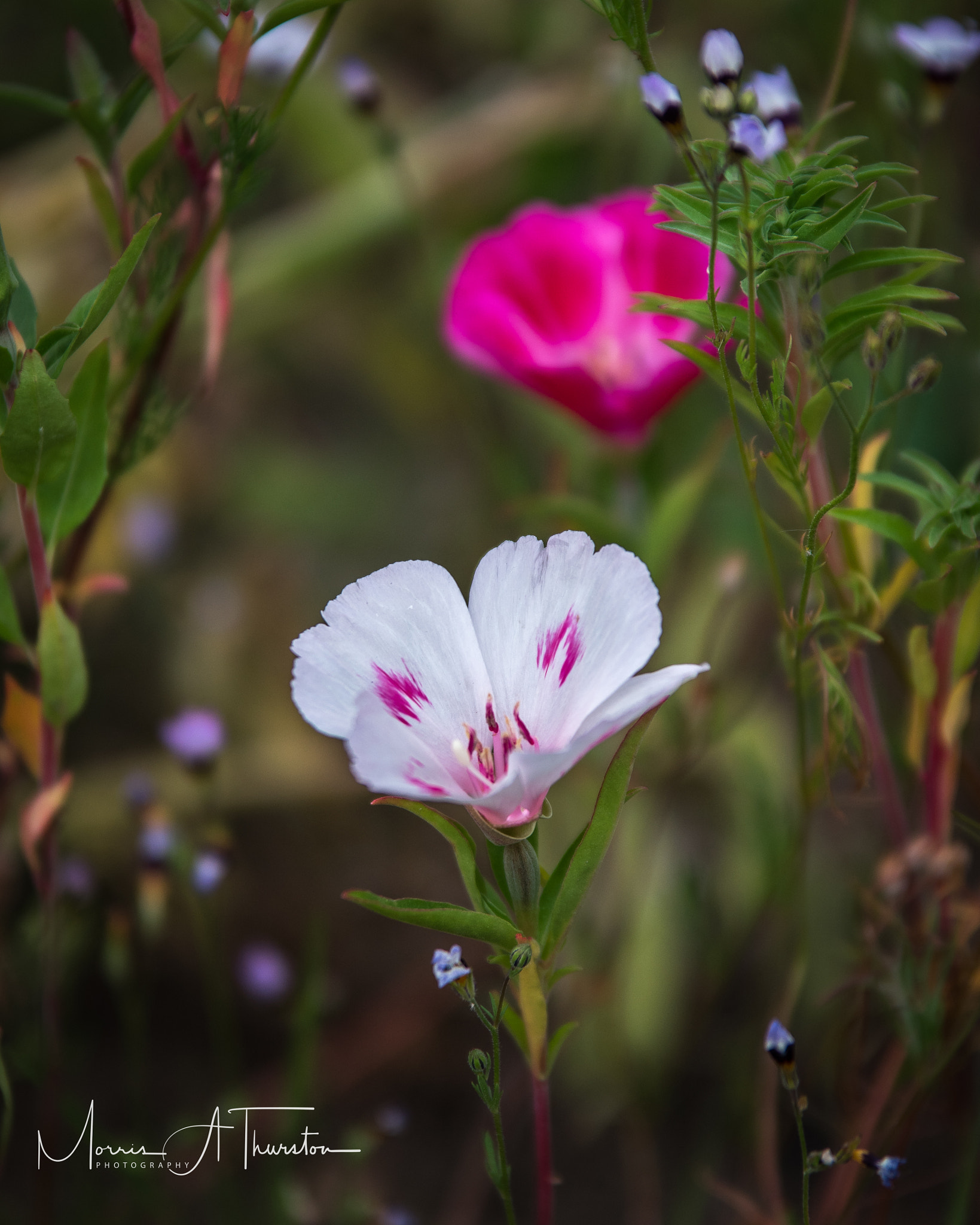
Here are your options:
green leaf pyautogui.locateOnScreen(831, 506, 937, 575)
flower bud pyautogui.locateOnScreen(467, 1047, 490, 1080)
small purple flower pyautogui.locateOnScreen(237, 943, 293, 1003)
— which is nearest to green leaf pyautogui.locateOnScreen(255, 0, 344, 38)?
green leaf pyautogui.locateOnScreen(831, 506, 937, 575)

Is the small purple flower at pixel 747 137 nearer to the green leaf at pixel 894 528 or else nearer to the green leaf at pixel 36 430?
the green leaf at pixel 894 528

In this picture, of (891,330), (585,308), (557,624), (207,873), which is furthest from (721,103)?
(207,873)

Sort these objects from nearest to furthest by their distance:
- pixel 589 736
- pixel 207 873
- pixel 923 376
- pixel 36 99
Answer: pixel 589 736
pixel 923 376
pixel 36 99
pixel 207 873

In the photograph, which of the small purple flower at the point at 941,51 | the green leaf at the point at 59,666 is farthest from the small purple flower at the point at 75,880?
the small purple flower at the point at 941,51

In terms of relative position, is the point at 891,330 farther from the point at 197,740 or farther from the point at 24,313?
the point at 197,740

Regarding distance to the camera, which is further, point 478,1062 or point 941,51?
point 941,51

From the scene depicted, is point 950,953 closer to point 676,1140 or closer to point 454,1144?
point 676,1140
